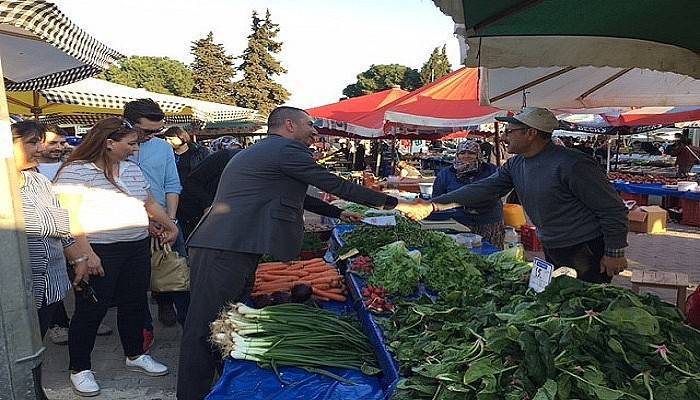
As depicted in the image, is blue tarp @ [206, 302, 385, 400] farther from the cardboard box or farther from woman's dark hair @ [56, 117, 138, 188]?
the cardboard box

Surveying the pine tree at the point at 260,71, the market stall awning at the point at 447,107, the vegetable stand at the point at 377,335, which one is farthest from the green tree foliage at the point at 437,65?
the vegetable stand at the point at 377,335

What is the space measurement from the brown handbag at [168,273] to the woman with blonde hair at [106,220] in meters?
0.39

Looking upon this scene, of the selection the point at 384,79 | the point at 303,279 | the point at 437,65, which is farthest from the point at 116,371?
the point at 384,79

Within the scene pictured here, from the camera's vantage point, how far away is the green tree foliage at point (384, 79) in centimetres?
6994

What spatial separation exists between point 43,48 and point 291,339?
3632 mm

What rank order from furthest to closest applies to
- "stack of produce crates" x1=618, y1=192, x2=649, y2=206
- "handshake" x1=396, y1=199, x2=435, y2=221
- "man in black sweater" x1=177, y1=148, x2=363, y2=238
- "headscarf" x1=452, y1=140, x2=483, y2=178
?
1. "stack of produce crates" x1=618, y1=192, x2=649, y2=206
2. "headscarf" x1=452, y1=140, x2=483, y2=178
3. "man in black sweater" x1=177, y1=148, x2=363, y2=238
4. "handshake" x1=396, y1=199, x2=435, y2=221

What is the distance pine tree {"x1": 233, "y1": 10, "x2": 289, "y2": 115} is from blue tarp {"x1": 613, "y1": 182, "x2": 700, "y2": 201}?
115 ft

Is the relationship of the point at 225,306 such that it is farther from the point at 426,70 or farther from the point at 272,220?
the point at 426,70

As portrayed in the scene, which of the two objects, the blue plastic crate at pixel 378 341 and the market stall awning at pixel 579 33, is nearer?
the market stall awning at pixel 579 33

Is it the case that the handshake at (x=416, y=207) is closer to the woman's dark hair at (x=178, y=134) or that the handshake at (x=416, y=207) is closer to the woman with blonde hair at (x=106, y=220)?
the woman with blonde hair at (x=106, y=220)

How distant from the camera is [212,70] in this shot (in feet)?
155

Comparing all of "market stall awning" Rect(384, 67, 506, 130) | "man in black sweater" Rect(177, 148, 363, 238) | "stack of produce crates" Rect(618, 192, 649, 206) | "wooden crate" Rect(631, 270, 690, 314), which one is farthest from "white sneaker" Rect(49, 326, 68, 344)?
"stack of produce crates" Rect(618, 192, 649, 206)

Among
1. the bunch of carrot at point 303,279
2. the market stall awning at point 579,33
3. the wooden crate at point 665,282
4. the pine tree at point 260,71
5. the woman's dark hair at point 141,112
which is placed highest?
the pine tree at point 260,71

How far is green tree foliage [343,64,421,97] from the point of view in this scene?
69.9m
